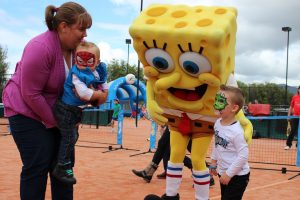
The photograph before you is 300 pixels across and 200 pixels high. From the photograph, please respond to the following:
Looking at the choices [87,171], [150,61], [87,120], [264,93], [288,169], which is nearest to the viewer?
[150,61]

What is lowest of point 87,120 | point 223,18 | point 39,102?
point 87,120

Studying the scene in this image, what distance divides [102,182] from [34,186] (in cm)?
374

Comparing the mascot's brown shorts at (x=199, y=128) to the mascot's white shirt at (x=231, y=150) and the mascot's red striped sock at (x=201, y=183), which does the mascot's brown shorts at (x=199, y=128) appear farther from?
the mascot's white shirt at (x=231, y=150)

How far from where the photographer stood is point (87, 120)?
80.4 ft

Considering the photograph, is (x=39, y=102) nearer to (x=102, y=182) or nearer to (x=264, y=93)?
(x=102, y=182)

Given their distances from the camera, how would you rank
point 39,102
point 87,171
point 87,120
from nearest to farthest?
point 39,102 < point 87,171 < point 87,120

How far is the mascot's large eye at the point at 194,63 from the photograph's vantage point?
14.6 ft

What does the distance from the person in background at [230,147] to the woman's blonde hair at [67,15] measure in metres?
1.35

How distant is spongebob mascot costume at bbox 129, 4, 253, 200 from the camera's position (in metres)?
4.41

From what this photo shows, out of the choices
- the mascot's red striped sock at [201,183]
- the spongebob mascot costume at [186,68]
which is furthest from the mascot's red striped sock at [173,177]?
the mascot's red striped sock at [201,183]

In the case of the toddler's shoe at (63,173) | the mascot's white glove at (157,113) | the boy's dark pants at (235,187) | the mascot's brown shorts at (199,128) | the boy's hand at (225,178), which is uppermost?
the mascot's white glove at (157,113)

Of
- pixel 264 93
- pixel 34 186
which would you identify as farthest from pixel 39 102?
pixel 264 93

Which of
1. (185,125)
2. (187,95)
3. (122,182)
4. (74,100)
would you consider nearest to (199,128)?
(185,125)

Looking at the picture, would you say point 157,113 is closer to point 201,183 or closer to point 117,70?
point 201,183
